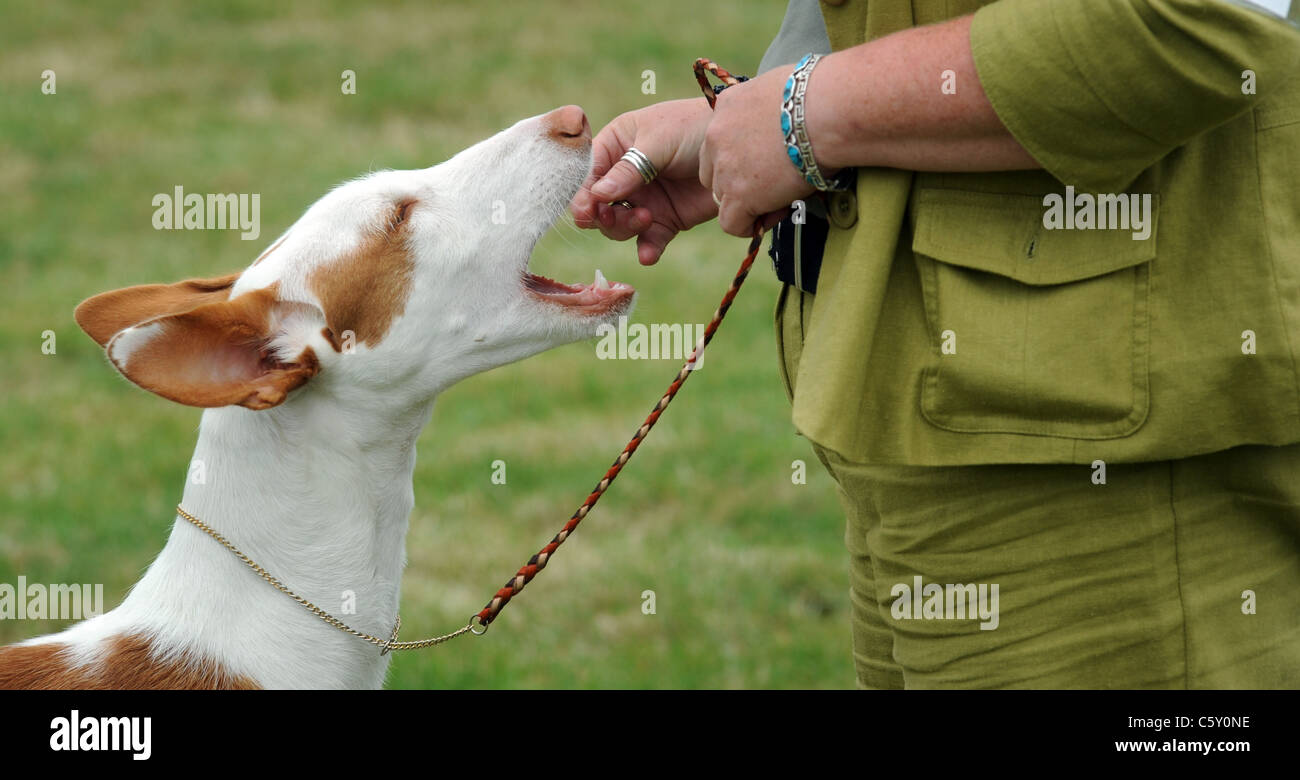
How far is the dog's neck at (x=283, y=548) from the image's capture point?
2742 mm

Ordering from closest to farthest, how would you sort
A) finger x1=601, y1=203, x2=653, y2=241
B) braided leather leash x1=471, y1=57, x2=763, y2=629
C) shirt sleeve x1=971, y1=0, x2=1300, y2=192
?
shirt sleeve x1=971, y1=0, x2=1300, y2=192 → braided leather leash x1=471, y1=57, x2=763, y2=629 → finger x1=601, y1=203, x2=653, y2=241

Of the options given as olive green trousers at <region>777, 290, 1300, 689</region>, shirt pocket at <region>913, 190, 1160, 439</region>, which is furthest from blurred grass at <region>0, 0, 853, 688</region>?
olive green trousers at <region>777, 290, 1300, 689</region>

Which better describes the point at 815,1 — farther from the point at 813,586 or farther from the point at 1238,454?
the point at 813,586

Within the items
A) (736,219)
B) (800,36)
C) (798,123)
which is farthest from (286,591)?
(800,36)

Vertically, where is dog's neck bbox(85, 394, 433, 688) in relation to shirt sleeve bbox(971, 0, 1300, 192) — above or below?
below

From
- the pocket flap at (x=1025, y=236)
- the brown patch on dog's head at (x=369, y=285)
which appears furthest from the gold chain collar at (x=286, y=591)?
the pocket flap at (x=1025, y=236)

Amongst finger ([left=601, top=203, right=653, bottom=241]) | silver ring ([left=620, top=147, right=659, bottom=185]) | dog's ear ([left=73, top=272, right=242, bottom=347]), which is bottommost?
dog's ear ([left=73, top=272, right=242, bottom=347])

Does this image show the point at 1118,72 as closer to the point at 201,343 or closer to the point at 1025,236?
the point at 1025,236

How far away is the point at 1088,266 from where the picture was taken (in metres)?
2.13

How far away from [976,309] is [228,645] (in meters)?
1.61

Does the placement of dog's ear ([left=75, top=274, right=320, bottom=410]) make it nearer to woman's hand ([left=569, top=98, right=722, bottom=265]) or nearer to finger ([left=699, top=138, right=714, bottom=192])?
woman's hand ([left=569, top=98, right=722, bottom=265])

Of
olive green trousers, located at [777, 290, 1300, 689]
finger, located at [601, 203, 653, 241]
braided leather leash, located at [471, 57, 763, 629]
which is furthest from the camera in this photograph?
finger, located at [601, 203, 653, 241]

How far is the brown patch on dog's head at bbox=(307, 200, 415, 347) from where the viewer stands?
2.87 meters

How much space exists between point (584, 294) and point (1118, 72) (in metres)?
1.38
